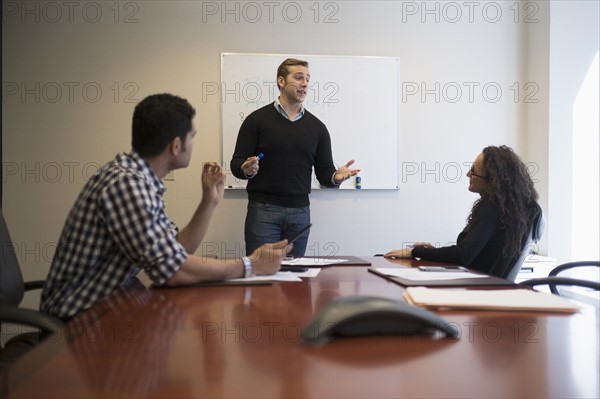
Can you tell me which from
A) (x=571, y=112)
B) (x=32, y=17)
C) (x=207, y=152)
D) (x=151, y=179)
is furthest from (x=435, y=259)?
(x=32, y=17)

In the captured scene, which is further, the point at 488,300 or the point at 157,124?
the point at 157,124

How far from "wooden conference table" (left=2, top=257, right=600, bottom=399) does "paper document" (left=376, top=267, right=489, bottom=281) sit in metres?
0.48

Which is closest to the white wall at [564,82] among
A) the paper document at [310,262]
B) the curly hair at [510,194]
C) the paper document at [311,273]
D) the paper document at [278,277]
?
the curly hair at [510,194]

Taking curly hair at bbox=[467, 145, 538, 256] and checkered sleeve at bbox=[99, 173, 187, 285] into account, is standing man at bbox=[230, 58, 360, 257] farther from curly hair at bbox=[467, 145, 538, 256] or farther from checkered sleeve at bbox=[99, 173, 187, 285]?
checkered sleeve at bbox=[99, 173, 187, 285]

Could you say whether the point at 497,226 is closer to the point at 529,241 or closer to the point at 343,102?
the point at 529,241

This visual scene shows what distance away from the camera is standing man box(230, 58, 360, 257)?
3111mm

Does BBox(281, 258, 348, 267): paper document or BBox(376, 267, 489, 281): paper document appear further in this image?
BBox(281, 258, 348, 267): paper document

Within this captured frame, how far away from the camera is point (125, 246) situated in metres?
1.49

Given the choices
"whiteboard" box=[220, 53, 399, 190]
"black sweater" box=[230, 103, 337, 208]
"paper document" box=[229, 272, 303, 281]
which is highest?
"whiteboard" box=[220, 53, 399, 190]

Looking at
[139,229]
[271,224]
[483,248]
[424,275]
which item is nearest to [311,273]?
[424,275]

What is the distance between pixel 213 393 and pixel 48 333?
84 centimetres

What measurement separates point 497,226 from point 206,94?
2438mm

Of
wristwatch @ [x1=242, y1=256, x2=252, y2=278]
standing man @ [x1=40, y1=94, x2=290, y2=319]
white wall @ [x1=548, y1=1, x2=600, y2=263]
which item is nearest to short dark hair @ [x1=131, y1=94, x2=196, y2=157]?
standing man @ [x1=40, y1=94, x2=290, y2=319]

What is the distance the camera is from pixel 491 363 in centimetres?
81
